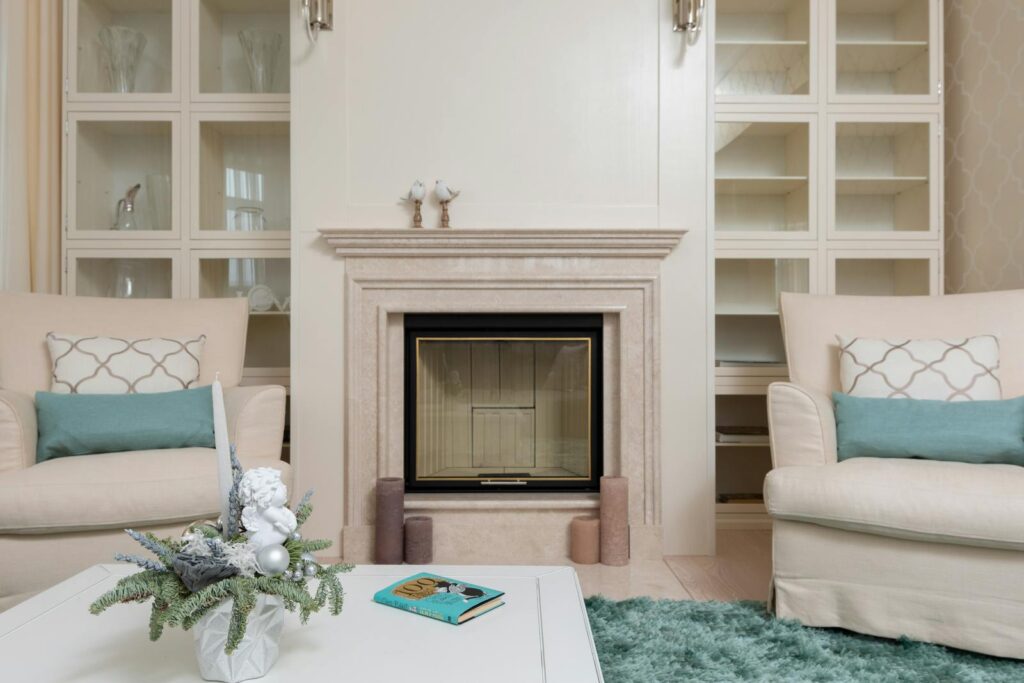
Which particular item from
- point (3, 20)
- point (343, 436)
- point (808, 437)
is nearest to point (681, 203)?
point (808, 437)

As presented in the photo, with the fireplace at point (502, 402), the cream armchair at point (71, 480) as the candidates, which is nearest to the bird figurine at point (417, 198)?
the fireplace at point (502, 402)

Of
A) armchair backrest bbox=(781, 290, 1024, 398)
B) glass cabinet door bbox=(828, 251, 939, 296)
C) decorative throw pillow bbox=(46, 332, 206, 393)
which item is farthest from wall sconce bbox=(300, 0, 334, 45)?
glass cabinet door bbox=(828, 251, 939, 296)

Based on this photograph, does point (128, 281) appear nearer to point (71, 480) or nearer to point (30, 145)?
point (30, 145)

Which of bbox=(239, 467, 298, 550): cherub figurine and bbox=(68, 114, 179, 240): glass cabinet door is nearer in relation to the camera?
bbox=(239, 467, 298, 550): cherub figurine

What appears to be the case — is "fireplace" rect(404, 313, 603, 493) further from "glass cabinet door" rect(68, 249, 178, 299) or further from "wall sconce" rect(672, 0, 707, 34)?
"glass cabinet door" rect(68, 249, 178, 299)

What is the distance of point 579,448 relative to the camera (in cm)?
281

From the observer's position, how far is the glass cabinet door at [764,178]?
→ 310 centimetres

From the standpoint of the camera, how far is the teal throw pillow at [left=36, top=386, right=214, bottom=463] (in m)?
2.12

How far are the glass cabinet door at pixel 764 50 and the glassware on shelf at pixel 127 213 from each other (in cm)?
263

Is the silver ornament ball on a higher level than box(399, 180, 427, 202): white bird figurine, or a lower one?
lower

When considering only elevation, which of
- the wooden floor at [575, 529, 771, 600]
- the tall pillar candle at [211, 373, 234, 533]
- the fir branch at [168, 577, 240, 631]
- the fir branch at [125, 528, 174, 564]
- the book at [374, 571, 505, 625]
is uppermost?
the tall pillar candle at [211, 373, 234, 533]

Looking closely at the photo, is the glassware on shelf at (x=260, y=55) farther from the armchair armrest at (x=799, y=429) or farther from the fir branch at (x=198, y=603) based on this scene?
the fir branch at (x=198, y=603)

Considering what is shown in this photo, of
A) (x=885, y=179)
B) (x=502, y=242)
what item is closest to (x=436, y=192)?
(x=502, y=242)

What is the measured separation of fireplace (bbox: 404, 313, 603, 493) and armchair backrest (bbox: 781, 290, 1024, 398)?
736mm
